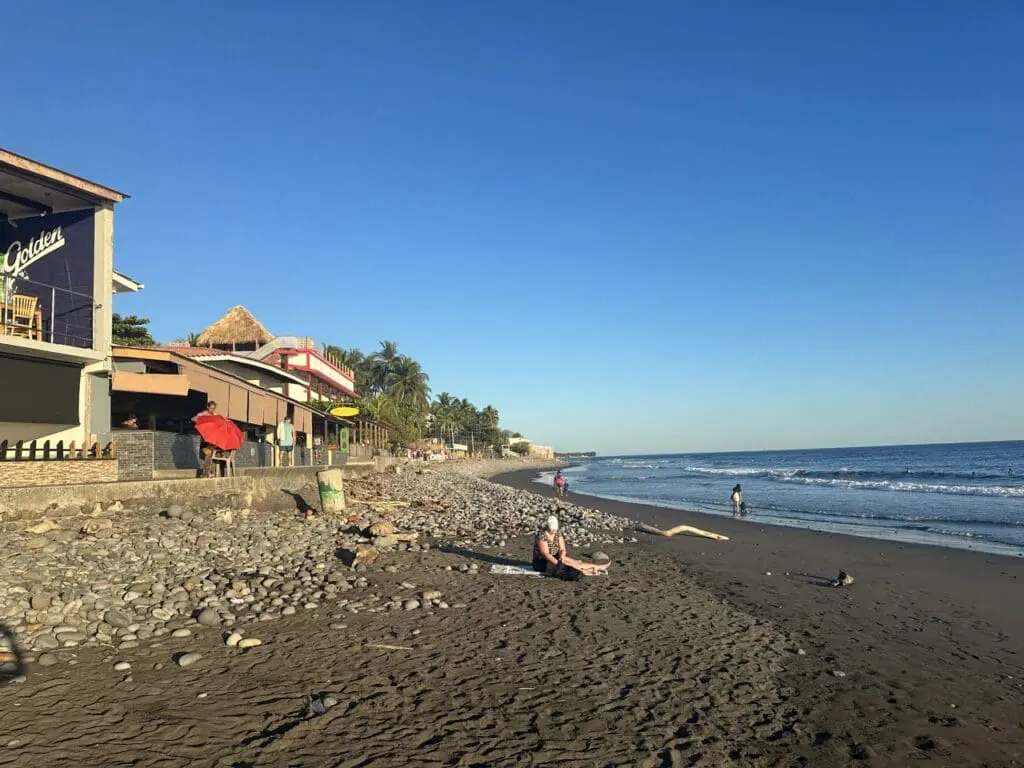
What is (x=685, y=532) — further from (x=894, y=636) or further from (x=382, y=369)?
(x=382, y=369)

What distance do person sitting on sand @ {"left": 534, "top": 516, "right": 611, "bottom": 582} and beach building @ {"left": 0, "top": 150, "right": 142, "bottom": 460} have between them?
1065 centimetres

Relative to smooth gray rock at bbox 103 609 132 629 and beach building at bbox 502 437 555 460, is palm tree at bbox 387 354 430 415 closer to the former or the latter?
beach building at bbox 502 437 555 460

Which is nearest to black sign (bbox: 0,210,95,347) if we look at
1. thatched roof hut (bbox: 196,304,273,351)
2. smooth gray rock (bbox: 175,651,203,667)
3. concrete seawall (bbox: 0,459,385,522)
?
concrete seawall (bbox: 0,459,385,522)

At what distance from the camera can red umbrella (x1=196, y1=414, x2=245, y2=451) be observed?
600 inches

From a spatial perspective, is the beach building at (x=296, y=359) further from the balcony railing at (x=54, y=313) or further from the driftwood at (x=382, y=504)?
the balcony railing at (x=54, y=313)

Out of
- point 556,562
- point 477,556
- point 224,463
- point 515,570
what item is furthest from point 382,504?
point 556,562

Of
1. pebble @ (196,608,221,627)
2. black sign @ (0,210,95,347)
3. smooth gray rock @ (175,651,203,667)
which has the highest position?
black sign @ (0,210,95,347)

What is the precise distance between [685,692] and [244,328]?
3683cm

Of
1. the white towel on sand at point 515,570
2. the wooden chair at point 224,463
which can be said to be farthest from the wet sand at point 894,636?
the wooden chair at point 224,463

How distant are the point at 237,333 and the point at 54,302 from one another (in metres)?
23.2

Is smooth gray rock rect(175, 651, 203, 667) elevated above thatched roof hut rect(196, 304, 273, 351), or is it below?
below

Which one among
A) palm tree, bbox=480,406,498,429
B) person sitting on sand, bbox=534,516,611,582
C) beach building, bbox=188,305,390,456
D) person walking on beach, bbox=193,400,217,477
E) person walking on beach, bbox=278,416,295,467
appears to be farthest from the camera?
palm tree, bbox=480,406,498,429

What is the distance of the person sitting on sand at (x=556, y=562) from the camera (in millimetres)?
10580

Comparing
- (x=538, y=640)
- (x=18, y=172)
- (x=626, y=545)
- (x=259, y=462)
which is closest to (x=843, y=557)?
(x=626, y=545)
